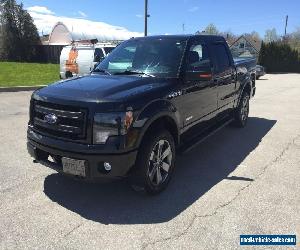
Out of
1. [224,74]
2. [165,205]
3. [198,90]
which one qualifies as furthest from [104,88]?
[224,74]

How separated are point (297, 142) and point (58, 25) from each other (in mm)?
46363

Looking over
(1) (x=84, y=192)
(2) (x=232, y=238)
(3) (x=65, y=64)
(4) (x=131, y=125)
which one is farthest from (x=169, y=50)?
(3) (x=65, y=64)

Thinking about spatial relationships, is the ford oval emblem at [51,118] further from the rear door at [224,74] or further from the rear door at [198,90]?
the rear door at [224,74]

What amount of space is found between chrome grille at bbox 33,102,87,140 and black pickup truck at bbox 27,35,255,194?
1 cm

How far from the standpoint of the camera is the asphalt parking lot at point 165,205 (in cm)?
369

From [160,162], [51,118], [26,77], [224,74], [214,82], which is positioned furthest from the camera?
[26,77]

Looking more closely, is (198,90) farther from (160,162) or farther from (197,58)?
(160,162)

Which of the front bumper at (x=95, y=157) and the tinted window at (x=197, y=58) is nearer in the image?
the front bumper at (x=95, y=157)

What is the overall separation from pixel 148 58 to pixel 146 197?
2.06 metres

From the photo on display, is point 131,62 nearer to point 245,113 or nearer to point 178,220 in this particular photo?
point 178,220

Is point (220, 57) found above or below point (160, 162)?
above

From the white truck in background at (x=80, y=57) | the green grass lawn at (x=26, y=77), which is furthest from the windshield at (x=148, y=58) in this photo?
the green grass lawn at (x=26, y=77)

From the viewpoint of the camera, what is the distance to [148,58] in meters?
5.41

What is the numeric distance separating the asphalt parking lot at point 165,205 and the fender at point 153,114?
2.91ft
